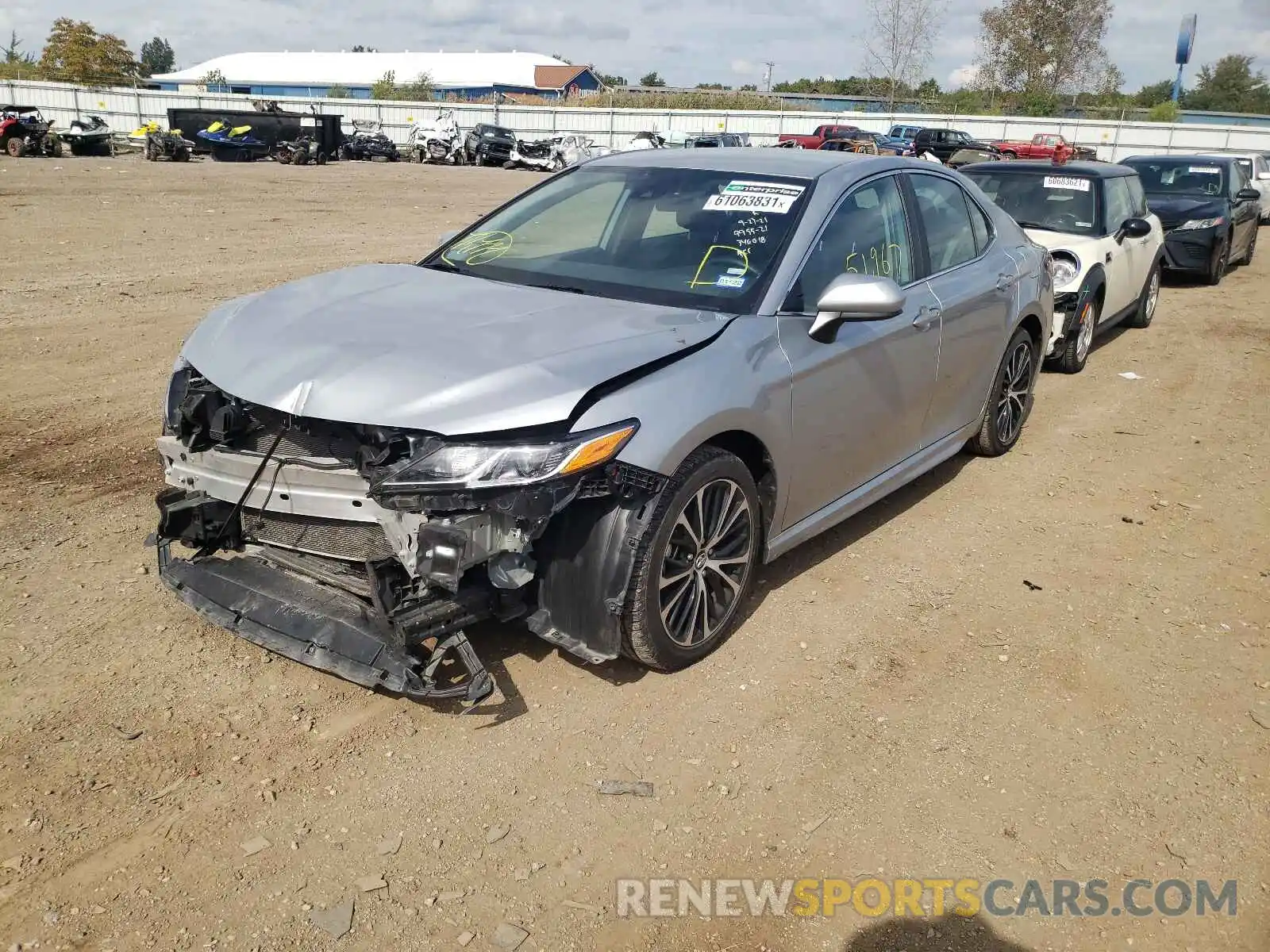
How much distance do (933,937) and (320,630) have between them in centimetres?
200

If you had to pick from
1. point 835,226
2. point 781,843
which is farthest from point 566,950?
point 835,226

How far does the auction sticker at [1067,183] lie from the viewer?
9312 millimetres

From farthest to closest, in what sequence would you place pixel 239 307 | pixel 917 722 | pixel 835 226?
pixel 835 226 → pixel 239 307 → pixel 917 722

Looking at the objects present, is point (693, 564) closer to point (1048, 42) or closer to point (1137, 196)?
point (1137, 196)

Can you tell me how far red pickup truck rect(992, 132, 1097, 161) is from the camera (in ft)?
111

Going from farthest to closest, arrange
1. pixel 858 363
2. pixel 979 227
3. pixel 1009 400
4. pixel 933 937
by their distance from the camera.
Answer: pixel 1009 400 < pixel 979 227 < pixel 858 363 < pixel 933 937

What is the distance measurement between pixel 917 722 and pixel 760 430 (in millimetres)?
1172

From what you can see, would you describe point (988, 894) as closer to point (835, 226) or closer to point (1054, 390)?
point (835, 226)

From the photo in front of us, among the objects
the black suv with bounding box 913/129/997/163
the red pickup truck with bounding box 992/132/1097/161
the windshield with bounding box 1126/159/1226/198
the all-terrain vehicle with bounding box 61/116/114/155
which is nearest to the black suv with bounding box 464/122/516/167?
the all-terrain vehicle with bounding box 61/116/114/155

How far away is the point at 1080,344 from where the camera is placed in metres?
8.70

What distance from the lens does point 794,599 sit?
436 cm

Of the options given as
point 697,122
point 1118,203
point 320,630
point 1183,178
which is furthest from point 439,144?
point 320,630

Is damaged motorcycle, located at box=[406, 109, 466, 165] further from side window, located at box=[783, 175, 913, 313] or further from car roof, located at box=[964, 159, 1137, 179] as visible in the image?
side window, located at box=[783, 175, 913, 313]

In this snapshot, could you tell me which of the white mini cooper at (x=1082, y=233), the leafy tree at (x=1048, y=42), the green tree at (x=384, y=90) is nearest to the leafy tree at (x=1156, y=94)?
the leafy tree at (x=1048, y=42)
